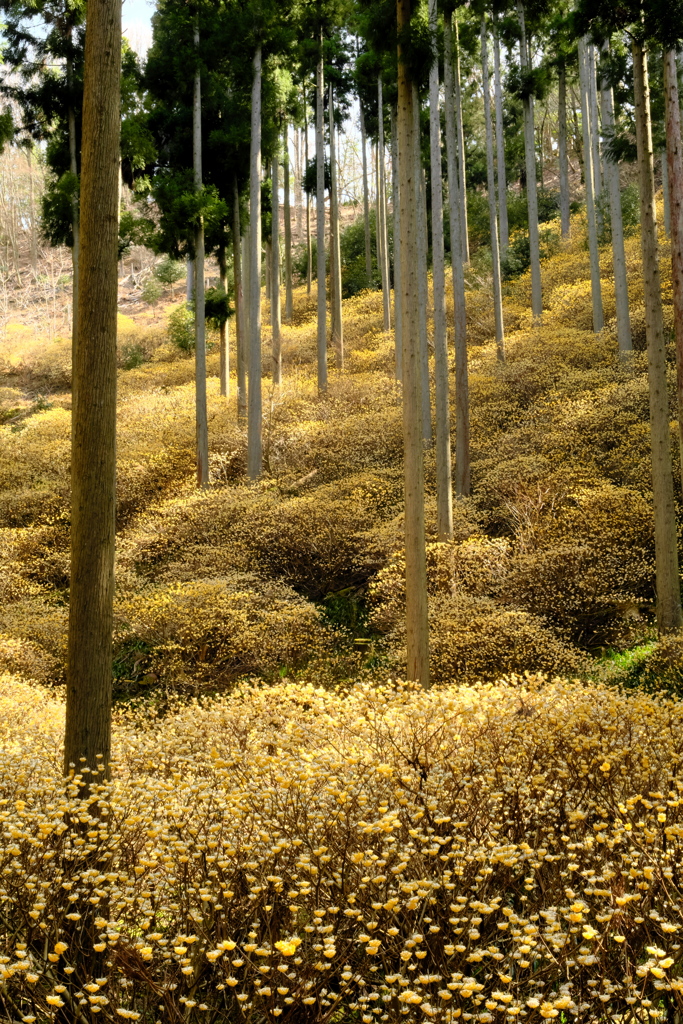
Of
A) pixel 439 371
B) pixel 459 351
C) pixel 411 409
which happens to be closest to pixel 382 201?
pixel 459 351

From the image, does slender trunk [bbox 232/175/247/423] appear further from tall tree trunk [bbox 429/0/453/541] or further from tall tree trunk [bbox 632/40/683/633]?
tall tree trunk [bbox 632/40/683/633]

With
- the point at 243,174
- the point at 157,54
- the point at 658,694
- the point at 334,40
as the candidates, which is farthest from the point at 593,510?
the point at 334,40

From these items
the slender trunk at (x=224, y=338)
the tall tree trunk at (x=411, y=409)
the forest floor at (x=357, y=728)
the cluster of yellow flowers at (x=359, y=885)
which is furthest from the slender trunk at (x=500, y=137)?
the cluster of yellow flowers at (x=359, y=885)

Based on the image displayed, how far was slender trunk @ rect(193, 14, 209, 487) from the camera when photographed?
16.0 m

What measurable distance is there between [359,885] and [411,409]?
4.96 metres

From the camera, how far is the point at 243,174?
1883 cm

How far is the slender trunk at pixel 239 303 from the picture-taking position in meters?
19.0

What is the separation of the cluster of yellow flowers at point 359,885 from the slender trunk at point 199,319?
37.4 ft

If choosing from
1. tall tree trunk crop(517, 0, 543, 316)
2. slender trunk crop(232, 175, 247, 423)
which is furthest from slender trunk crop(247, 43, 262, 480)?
tall tree trunk crop(517, 0, 543, 316)

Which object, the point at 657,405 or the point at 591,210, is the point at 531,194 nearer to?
the point at 591,210

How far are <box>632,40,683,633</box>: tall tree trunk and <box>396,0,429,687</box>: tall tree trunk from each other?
2716 mm

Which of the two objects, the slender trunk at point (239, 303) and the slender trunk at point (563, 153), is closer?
the slender trunk at point (239, 303)

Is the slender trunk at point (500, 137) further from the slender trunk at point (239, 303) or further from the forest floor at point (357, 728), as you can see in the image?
the slender trunk at point (239, 303)

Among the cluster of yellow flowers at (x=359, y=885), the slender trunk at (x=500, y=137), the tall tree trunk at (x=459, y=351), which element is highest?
the slender trunk at (x=500, y=137)
